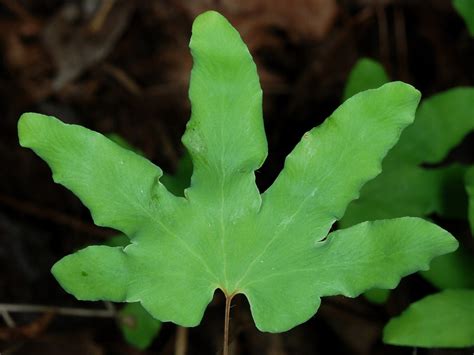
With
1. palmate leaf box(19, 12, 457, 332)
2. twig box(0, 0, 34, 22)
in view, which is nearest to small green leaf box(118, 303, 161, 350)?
palmate leaf box(19, 12, 457, 332)

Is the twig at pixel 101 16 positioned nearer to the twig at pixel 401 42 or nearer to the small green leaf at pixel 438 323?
the twig at pixel 401 42

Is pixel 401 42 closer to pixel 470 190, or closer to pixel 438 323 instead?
pixel 470 190

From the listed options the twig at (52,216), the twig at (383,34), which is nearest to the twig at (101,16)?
the twig at (52,216)

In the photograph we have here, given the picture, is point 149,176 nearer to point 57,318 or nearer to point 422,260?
point 422,260

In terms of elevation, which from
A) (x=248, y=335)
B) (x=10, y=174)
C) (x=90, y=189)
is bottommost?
(x=248, y=335)

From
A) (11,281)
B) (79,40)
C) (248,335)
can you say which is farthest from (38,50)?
(248,335)

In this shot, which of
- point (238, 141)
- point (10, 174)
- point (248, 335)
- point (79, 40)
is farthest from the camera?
point (79, 40)

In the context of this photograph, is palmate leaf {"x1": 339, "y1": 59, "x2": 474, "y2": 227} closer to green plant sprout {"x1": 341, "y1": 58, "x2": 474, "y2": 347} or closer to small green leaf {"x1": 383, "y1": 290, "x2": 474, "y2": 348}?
green plant sprout {"x1": 341, "y1": 58, "x2": 474, "y2": 347}
